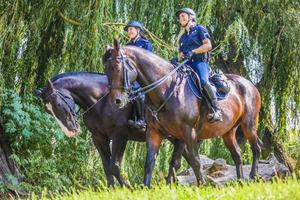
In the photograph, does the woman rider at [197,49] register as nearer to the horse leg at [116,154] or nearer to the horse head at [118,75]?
the horse head at [118,75]

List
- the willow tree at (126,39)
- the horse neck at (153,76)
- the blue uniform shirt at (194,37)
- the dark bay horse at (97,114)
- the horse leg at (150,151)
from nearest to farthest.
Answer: the horse neck at (153,76)
the horse leg at (150,151)
the blue uniform shirt at (194,37)
the dark bay horse at (97,114)
the willow tree at (126,39)

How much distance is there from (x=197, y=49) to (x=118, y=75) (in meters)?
1.34

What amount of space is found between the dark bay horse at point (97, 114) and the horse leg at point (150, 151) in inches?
30.9

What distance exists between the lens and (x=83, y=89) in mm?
5660

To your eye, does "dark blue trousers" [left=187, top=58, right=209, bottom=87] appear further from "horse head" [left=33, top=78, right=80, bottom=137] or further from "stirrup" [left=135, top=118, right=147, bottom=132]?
"horse head" [left=33, top=78, right=80, bottom=137]

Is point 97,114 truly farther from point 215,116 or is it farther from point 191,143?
point 215,116

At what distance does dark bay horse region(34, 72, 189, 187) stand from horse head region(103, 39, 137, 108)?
48.2 inches

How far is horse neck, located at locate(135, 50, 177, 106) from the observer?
185 inches

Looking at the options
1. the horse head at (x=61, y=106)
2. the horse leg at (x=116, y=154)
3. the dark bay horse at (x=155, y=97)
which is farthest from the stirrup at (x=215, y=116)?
the horse head at (x=61, y=106)

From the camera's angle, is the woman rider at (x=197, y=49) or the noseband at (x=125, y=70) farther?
the woman rider at (x=197, y=49)

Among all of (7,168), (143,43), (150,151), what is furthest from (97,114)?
(7,168)

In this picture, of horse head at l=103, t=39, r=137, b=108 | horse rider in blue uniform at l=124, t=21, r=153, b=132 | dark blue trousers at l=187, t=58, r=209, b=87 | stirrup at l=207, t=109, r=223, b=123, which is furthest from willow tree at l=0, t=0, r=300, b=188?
stirrup at l=207, t=109, r=223, b=123

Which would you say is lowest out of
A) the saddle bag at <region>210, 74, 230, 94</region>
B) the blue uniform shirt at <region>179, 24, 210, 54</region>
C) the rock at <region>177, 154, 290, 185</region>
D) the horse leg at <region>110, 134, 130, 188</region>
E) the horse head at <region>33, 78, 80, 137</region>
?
the rock at <region>177, 154, 290, 185</region>

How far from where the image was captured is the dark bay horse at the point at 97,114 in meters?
5.33
